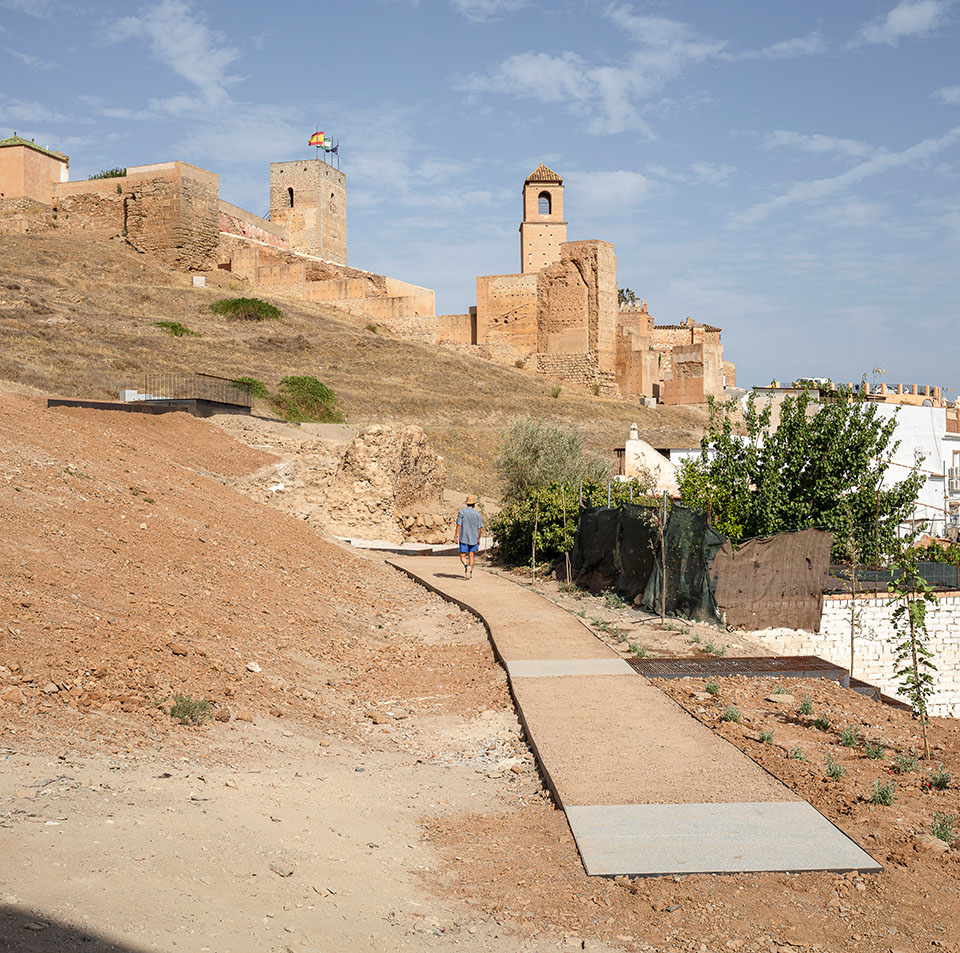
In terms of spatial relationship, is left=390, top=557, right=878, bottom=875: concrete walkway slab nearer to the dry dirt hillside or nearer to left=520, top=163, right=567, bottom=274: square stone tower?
the dry dirt hillside

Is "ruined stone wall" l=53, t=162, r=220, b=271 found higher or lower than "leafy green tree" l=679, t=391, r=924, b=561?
higher

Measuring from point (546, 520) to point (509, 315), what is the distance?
37072mm

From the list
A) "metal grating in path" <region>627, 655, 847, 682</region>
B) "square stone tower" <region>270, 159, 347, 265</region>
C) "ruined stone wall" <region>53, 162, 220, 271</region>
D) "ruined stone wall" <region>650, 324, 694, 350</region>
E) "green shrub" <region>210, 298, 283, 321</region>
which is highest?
"square stone tower" <region>270, 159, 347, 265</region>

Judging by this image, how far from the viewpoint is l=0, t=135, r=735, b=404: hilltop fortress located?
5038cm

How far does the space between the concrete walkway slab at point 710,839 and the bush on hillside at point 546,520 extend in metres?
11.5

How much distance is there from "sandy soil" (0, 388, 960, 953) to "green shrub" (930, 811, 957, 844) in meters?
0.11

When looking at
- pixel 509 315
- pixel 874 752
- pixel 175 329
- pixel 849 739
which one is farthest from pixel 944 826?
pixel 509 315

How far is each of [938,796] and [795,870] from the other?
1909 millimetres

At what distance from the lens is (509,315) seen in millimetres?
53156

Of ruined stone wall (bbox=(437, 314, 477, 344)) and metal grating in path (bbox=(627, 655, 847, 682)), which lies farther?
ruined stone wall (bbox=(437, 314, 477, 344))

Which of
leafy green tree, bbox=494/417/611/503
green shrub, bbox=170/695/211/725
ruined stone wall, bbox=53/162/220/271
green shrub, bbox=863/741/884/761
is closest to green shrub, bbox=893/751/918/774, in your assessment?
green shrub, bbox=863/741/884/761

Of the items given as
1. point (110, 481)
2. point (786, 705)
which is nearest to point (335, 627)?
point (110, 481)

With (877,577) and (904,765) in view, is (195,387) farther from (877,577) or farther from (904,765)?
(904,765)

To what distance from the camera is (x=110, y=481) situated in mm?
12492
